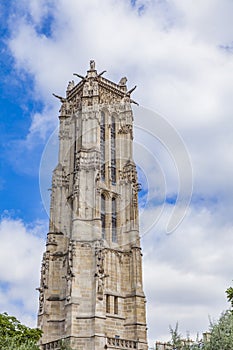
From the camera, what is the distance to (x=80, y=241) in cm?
4338

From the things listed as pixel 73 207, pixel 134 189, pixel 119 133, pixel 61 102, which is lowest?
pixel 73 207

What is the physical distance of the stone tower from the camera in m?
40.7

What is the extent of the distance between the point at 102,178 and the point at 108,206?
10.4 feet

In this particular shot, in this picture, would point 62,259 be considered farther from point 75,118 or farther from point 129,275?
point 75,118

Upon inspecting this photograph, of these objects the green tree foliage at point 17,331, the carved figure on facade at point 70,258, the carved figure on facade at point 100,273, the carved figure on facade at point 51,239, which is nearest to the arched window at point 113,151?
the carved figure on facade at point 51,239

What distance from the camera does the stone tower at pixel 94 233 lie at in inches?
1603

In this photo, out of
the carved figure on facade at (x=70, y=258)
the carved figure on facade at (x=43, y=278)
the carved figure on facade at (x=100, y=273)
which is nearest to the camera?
the carved figure on facade at (x=100, y=273)

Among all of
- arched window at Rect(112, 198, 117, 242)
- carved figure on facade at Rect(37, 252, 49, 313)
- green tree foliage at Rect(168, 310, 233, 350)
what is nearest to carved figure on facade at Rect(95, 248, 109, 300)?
arched window at Rect(112, 198, 117, 242)

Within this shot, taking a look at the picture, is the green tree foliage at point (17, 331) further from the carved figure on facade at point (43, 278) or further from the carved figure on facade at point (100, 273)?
the carved figure on facade at point (43, 278)

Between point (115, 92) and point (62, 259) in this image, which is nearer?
point (62, 259)

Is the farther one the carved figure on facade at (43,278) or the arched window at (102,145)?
the arched window at (102,145)

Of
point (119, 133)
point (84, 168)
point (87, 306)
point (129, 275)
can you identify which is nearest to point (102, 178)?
point (84, 168)

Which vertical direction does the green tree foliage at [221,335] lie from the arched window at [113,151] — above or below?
below

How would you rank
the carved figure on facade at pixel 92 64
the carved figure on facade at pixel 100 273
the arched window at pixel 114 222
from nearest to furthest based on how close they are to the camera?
the carved figure on facade at pixel 100 273
the arched window at pixel 114 222
the carved figure on facade at pixel 92 64
